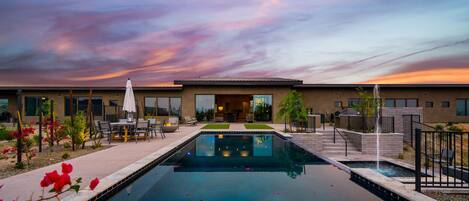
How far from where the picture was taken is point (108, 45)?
2006 centimetres

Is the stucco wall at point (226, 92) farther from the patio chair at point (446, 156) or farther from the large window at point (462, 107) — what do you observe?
the patio chair at point (446, 156)

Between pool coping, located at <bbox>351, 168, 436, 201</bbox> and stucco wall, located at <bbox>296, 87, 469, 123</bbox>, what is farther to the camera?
stucco wall, located at <bbox>296, 87, 469, 123</bbox>

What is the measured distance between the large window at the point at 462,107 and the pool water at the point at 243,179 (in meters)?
23.3

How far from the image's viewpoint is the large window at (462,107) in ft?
90.0

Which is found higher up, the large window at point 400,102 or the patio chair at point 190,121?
the large window at point 400,102

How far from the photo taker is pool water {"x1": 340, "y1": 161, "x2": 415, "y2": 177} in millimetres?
8203

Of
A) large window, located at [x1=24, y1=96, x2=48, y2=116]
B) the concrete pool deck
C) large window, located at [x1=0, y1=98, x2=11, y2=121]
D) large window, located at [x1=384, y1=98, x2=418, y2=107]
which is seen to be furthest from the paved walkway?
large window, located at [x1=0, y1=98, x2=11, y2=121]

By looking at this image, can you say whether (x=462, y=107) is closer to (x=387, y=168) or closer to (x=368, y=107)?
(x=368, y=107)

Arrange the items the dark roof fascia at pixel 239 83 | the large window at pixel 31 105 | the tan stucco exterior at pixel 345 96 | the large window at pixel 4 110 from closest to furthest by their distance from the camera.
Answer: the dark roof fascia at pixel 239 83
the tan stucco exterior at pixel 345 96
the large window at pixel 31 105
the large window at pixel 4 110

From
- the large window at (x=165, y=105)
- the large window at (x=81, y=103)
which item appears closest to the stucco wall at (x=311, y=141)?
the large window at (x=165, y=105)

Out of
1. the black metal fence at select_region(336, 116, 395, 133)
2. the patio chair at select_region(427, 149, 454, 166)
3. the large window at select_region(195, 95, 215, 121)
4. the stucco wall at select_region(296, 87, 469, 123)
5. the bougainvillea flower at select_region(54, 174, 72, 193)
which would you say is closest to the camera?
the bougainvillea flower at select_region(54, 174, 72, 193)

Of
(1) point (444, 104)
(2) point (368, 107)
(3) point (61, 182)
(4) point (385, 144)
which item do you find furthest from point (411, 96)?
(3) point (61, 182)

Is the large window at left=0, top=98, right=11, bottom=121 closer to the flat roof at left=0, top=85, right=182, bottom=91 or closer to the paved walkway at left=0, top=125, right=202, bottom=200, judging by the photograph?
the flat roof at left=0, top=85, right=182, bottom=91

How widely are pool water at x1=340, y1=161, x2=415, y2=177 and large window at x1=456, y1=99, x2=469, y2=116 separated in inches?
882
